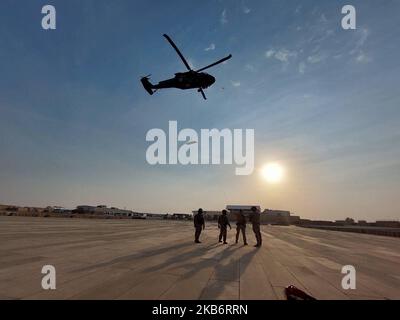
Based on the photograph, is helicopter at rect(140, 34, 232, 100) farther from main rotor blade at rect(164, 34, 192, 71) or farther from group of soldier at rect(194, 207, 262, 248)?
group of soldier at rect(194, 207, 262, 248)

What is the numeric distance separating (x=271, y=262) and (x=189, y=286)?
5216 mm

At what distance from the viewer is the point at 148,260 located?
34.7 feet

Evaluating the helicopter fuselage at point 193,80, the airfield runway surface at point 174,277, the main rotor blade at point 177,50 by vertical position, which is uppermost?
the main rotor blade at point 177,50

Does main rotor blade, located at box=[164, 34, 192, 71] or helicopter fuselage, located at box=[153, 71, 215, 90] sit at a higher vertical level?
main rotor blade, located at box=[164, 34, 192, 71]

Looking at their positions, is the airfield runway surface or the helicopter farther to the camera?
→ the helicopter

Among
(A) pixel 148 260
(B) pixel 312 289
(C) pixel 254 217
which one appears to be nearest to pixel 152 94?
(C) pixel 254 217

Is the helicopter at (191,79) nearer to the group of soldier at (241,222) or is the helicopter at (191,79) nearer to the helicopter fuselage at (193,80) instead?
the helicopter fuselage at (193,80)

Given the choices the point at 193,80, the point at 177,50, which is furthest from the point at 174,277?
the point at 177,50

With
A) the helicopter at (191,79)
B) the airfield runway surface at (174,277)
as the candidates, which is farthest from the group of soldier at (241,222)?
the helicopter at (191,79)

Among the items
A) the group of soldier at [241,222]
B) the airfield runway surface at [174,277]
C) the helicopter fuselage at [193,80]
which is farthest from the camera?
the helicopter fuselage at [193,80]

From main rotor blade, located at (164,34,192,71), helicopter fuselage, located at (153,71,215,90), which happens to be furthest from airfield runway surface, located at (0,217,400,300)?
main rotor blade, located at (164,34,192,71)

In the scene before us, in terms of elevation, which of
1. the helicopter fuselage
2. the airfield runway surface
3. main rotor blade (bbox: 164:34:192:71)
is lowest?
the airfield runway surface

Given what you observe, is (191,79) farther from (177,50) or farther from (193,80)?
(177,50)
